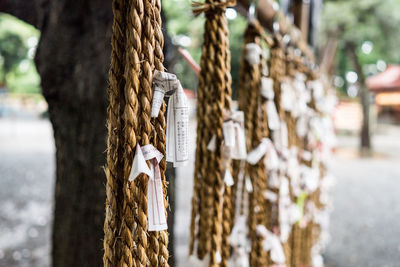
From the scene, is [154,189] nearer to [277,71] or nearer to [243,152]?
[243,152]

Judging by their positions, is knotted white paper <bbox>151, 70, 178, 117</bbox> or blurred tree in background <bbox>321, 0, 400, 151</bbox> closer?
knotted white paper <bbox>151, 70, 178, 117</bbox>

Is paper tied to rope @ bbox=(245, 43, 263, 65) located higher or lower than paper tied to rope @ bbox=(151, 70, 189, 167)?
higher

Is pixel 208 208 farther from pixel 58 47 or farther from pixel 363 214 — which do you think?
pixel 363 214

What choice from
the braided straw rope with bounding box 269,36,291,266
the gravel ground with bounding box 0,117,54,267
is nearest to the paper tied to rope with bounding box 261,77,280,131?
the braided straw rope with bounding box 269,36,291,266

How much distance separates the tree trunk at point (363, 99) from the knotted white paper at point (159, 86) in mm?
7273

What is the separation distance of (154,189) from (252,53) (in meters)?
0.45

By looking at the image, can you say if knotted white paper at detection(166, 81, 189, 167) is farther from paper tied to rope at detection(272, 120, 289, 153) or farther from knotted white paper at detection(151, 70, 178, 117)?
paper tied to rope at detection(272, 120, 289, 153)

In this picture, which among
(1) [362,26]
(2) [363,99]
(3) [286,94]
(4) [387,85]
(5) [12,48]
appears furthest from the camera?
(4) [387,85]

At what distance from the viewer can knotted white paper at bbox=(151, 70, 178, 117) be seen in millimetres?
420

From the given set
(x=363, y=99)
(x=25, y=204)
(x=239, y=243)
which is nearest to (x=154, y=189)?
(x=239, y=243)

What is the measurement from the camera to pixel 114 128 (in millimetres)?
425

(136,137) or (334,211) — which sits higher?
(136,137)

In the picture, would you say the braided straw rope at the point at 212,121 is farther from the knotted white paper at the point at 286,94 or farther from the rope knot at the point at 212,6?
the knotted white paper at the point at 286,94

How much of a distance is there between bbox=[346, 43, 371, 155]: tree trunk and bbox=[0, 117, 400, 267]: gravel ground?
75 centimetres
